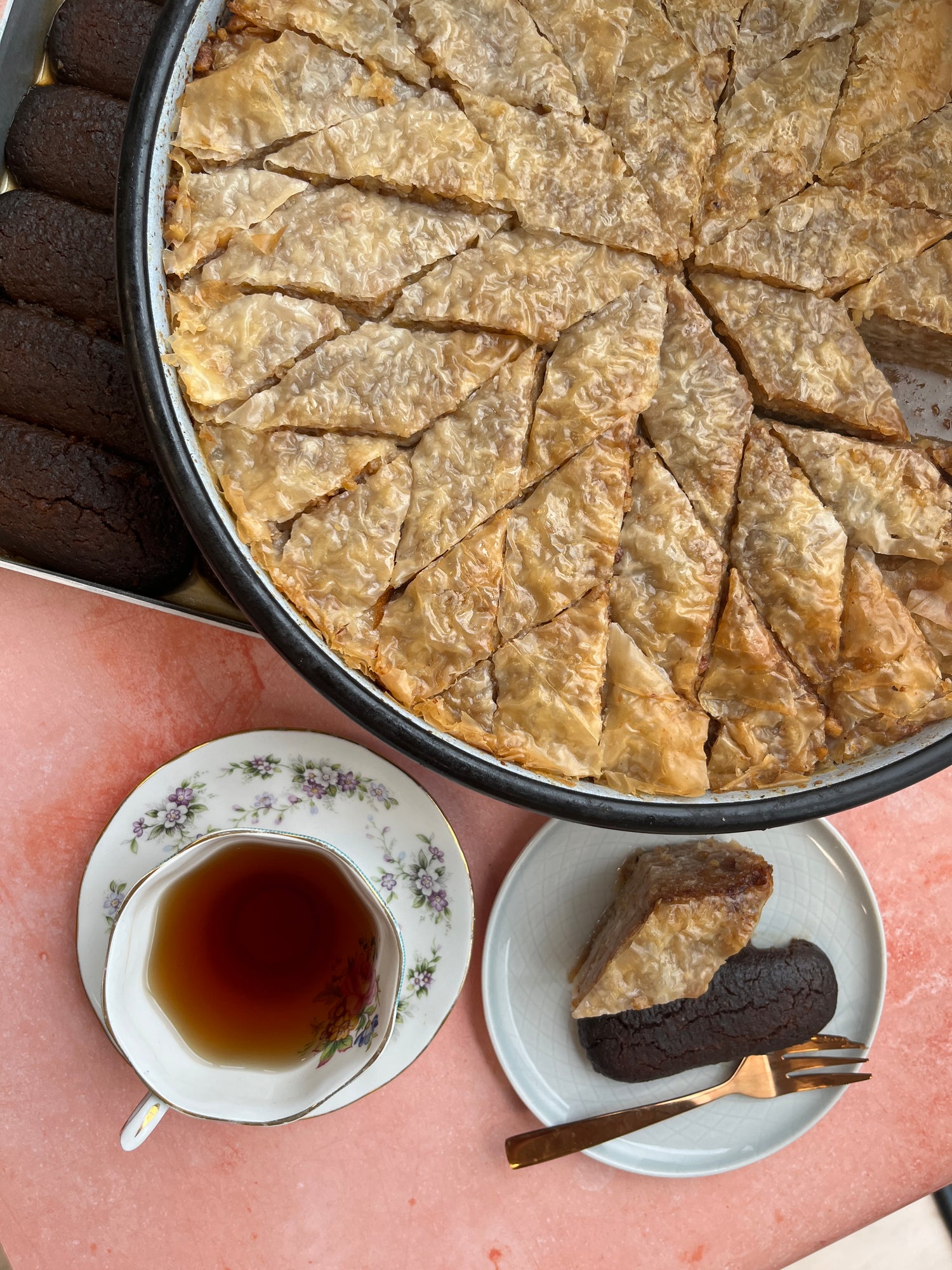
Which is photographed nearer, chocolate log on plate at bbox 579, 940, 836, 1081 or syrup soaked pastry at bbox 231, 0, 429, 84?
syrup soaked pastry at bbox 231, 0, 429, 84

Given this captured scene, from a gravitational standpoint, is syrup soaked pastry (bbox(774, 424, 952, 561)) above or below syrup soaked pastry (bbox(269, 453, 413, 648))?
above

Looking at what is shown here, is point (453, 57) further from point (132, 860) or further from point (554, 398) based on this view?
point (132, 860)

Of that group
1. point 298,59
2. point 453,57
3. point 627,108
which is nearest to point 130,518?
point 298,59

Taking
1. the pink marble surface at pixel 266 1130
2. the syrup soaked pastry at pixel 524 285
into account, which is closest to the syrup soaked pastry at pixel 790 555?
the syrup soaked pastry at pixel 524 285

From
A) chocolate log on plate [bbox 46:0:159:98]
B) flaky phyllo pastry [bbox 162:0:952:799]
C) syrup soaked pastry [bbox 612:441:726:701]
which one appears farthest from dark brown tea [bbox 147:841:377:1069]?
chocolate log on plate [bbox 46:0:159:98]

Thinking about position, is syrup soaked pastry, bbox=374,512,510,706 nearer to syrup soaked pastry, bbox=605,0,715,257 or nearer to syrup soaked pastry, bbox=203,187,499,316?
syrup soaked pastry, bbox=203,187,499,316

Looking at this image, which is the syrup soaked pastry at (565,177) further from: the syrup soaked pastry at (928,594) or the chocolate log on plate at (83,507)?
the chocolate log on plate at (83,507)

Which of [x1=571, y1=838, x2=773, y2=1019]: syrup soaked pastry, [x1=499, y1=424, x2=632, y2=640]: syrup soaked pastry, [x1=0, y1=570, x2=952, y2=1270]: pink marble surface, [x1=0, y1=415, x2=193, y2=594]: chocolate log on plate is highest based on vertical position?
[x1=499, y1=424, x2=632, y2=640]: syrup soaked pastry
